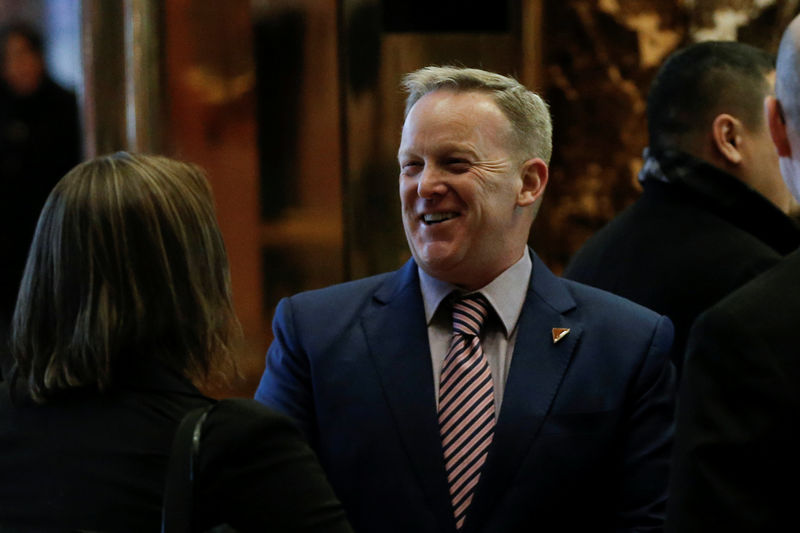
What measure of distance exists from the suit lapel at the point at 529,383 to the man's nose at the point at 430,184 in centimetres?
29

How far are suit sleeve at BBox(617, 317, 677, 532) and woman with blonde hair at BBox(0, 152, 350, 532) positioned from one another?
84cm

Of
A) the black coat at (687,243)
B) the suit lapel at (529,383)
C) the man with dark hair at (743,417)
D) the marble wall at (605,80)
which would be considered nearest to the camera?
the man with dark hair at (743,417)

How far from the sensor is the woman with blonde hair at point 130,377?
1.58 metres

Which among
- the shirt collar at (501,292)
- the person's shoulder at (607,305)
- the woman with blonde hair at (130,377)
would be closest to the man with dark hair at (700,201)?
the person's shoulder at (607,305)

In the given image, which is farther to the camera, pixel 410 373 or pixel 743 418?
pixel 410 373

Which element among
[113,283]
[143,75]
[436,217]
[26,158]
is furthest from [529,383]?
[26,158]

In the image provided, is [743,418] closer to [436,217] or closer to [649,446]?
[649,446]

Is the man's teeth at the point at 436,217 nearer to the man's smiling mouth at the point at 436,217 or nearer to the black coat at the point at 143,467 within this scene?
the man's smiling mouth at the point at 436,217

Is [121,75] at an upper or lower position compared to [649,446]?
upper

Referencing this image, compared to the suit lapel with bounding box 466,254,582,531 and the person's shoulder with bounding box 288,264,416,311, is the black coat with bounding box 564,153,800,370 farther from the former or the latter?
the person's shoulder with bounding box 288,264,416,311

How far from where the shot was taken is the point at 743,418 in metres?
1.51

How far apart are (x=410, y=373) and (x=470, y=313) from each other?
186 mm

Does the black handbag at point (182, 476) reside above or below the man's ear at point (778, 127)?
below

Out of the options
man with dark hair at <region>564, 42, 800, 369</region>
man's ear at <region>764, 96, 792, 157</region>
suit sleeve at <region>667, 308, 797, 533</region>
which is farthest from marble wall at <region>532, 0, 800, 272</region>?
suit sleeve at <region>667, 308, 797, 533</region>
